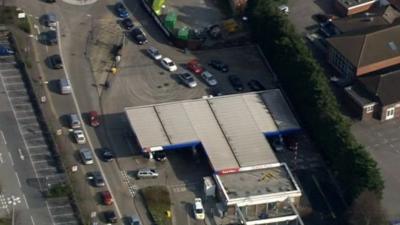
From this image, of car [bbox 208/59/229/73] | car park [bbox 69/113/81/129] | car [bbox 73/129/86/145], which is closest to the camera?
car [bbox 73/129/86/145]

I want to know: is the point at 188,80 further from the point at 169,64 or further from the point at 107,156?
the point at 107,156

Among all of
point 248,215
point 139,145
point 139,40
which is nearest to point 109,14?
point 139,40

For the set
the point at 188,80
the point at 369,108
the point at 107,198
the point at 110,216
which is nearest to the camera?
the point at 110,216

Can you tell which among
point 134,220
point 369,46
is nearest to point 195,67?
point 369,46

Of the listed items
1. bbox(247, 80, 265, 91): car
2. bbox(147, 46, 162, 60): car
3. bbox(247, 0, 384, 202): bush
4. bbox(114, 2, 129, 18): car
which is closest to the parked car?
bbox(147, 46, 162, 60): car

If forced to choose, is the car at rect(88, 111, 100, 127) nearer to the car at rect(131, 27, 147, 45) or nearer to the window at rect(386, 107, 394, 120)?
the car at rect(131, 27, 147, 45)

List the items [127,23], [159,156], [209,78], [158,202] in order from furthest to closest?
[127,23] → [209,78] → [159,156] → [158,202]

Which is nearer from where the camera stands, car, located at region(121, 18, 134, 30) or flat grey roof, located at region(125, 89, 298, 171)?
flat grey roof, located at region(125, 89, 298, 171)

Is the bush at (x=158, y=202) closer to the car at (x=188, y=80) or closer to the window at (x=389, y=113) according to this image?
the car at (x=188, y=80)
